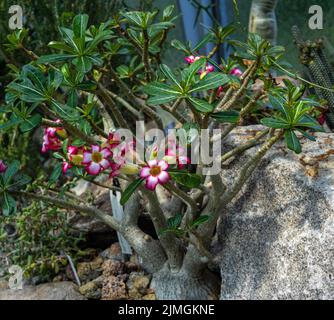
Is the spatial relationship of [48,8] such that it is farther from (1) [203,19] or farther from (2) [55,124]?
(2) [55,124]

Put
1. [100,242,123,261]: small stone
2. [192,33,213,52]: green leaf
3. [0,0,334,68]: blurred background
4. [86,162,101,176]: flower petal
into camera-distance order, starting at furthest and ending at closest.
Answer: [0,0,334,68]: blurred background < [100,242,123,261]: small stone < [192,33,213,52]: green leaf < [86,162,101,176]: flower petal

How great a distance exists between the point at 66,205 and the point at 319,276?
769 mm

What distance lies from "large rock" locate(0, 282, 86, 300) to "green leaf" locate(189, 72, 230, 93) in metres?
0.88

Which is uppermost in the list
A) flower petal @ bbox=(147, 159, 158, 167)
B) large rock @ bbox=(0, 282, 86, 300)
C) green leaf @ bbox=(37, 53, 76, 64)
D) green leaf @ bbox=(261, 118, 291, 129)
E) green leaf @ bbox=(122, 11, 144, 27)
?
green leaf @ bbox=(122, 11, 144, 27)

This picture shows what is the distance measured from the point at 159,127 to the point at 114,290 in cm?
58

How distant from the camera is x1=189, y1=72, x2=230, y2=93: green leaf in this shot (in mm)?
1081

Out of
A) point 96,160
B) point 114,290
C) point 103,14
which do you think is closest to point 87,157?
point 96,160

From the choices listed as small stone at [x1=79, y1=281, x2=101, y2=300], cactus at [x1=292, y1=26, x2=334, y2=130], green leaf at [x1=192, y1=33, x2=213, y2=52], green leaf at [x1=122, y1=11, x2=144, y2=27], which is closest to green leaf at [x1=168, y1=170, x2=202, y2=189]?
green leaf at [x1=122, y1=11, x2=144, y2=27]

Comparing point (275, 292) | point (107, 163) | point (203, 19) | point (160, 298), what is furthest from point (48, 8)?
point (275, 292)

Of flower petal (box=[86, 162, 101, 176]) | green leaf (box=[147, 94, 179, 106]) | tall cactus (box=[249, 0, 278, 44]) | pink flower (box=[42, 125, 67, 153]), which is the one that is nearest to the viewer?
green leaf (box=[147, 94, 179, 106])

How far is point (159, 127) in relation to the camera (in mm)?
1640

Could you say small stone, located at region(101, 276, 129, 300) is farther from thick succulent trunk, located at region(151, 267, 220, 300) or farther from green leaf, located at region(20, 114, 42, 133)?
green leaf, located at region(20, 114, 42, 133)

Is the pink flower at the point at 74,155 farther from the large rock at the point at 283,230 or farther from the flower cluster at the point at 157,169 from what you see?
the large rock at the point at 283,230

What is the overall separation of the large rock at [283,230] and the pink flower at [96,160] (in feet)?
1.50
